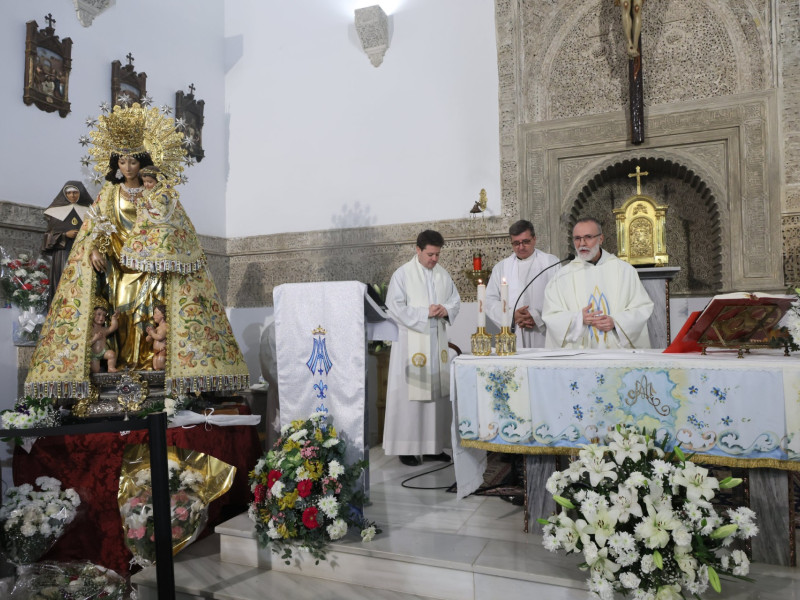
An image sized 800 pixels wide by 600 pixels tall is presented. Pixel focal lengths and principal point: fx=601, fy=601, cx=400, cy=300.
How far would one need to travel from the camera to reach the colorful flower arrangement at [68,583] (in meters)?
3.07

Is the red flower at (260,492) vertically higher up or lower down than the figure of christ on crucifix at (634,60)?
lower down

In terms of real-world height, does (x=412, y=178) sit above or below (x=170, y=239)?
above

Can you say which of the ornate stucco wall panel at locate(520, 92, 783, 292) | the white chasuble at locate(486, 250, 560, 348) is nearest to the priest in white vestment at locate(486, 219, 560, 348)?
the white chasuble at locate(486, 250, 560, 348)

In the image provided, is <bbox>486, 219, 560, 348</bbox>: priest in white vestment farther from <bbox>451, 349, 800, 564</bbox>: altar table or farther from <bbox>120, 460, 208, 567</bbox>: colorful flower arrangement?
<bbox>120, 460, 208, 567</bbox>: colorful flower arrangement

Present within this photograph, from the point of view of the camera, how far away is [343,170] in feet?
25.2

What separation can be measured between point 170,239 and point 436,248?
2195mm

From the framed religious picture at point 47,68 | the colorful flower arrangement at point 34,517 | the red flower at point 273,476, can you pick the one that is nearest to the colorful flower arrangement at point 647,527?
the red flower at point 273,476

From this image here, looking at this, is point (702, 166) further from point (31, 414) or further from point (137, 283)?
point (31, 414)

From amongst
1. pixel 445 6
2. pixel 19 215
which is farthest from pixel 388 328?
pixel 445 6

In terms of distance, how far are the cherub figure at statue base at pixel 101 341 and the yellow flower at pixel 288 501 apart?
5.93ft

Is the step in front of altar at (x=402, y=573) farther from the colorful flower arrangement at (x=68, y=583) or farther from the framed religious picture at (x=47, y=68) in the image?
the framed religious picture at (x=47, y=68)

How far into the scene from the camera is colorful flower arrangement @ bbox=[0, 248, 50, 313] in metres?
4.88

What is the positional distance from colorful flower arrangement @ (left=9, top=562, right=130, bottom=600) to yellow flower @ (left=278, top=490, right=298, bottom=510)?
96 cm

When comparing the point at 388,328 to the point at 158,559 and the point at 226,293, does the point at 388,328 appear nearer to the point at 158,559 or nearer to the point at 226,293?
the point at 158,559
